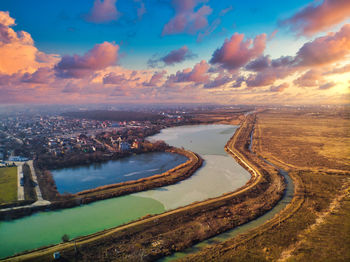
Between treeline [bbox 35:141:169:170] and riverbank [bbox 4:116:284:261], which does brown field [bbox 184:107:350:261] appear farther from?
treeline [bbox 35:141:169:170]

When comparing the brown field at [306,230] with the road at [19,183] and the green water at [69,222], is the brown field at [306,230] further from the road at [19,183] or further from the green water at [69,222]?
the road at [19,183]

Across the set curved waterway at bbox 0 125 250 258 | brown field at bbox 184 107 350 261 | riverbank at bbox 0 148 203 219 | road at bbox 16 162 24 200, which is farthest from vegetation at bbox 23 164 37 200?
brown field at bbox 184 107 350 261

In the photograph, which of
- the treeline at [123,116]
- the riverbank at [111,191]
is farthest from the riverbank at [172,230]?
the treeline at [123,116]

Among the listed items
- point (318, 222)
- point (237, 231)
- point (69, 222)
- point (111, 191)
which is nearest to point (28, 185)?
point (111, 191)

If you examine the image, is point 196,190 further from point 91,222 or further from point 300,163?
point 300,163

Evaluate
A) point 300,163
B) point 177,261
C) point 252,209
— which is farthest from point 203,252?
point 300,163

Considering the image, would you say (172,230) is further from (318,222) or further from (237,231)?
→ (318,222)
